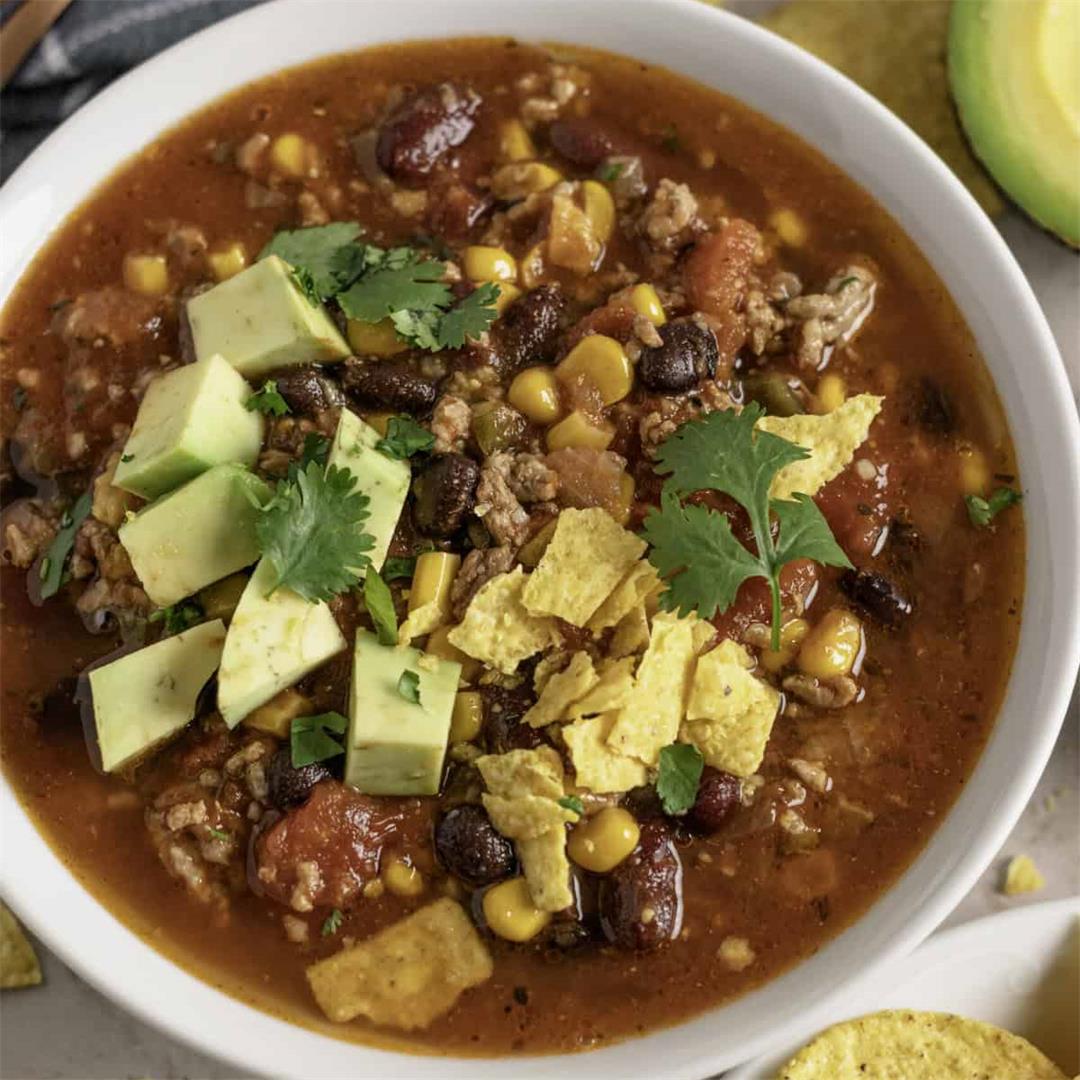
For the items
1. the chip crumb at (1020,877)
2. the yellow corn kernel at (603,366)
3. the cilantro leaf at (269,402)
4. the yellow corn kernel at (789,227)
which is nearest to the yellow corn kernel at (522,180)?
the yellow corn kernel at (603,366)

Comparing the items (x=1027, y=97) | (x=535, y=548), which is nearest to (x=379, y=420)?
(x=535, y=548)

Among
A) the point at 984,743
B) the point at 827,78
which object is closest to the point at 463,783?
the point at 984,743

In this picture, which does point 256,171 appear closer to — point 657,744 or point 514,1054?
point 657,744

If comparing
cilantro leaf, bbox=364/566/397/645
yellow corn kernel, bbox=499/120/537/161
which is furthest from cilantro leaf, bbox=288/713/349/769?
yellow corn kernel, bbox=499/120/537/161

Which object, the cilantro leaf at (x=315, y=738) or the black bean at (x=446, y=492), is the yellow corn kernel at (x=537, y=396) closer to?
the black bean at (x=446, y=492)

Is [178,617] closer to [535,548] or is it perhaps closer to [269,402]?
[269,402]

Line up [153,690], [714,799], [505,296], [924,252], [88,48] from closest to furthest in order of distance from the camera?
[714,799] < [153,690] < [505,296] < [924,252] < [88,48]
